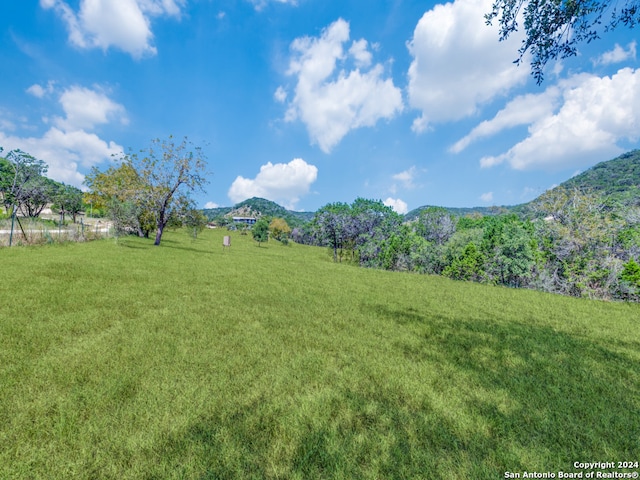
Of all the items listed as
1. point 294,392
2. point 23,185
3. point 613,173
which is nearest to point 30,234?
point 294,392

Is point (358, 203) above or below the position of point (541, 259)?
above

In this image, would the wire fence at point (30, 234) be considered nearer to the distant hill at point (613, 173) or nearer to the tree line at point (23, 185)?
the tree line at point (23, 185)

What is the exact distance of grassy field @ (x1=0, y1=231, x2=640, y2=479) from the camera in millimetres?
2539

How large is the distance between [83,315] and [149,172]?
79.1 ft

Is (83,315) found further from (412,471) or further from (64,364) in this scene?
(412,471)

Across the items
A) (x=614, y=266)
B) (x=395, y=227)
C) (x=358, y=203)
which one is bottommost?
(x=614, y=266)

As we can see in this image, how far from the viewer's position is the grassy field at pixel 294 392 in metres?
2.54

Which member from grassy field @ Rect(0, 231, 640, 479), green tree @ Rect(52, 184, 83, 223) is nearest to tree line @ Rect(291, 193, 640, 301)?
grassy field @ Rect(0, 231, 640, 479)

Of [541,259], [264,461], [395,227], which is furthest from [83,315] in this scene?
[395,227]

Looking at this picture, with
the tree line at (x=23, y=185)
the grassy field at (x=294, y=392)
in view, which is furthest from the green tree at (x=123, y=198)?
the grassy field at (x=294, y=392)

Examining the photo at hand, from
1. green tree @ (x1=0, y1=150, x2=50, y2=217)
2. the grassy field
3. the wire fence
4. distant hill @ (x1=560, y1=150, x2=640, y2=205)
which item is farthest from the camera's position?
distant hill @ (x1=560, y1=150, x2=640, y2=205)

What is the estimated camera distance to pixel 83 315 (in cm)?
589

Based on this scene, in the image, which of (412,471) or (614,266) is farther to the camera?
(614,266)

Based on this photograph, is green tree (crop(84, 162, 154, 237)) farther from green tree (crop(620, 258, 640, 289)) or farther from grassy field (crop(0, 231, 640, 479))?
green tree (crop(620, 258, 640, 289))
